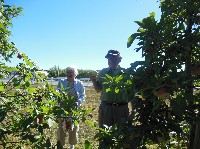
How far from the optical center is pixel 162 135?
2.42 metres

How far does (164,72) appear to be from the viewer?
218cm

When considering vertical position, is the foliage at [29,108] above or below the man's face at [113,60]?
below

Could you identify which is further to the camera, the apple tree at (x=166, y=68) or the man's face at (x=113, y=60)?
the man's face at (x=113, y=60)

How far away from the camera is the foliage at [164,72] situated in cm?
212

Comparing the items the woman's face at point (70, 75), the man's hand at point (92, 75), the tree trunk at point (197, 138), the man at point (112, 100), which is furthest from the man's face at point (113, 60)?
the tree trunk at point (197, 138)

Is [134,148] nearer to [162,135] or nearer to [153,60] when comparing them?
[162,135]

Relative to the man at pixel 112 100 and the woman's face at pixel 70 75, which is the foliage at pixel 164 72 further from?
the woman's face at pixel 70 75

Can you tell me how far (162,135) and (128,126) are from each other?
33cm

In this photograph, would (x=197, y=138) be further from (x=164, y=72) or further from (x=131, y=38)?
(x=131, y=38)

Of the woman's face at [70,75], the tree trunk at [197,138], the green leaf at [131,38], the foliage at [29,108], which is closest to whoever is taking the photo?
the foliage at [29,108]

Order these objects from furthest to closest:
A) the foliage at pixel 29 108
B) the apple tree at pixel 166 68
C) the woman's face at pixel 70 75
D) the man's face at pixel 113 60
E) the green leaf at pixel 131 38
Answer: the woman's face at pixel 70 75 → the man's face at pixel 113 60 → the green leaf at pixel 131 38 → the apple tree at pixel 166 68 → the foliage at pixel 29 108

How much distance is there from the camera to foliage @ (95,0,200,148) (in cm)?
212

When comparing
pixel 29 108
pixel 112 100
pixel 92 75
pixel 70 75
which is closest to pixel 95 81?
pixel 92 75

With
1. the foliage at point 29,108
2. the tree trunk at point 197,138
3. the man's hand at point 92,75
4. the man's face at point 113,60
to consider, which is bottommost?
the tree trunk at point 197,138
